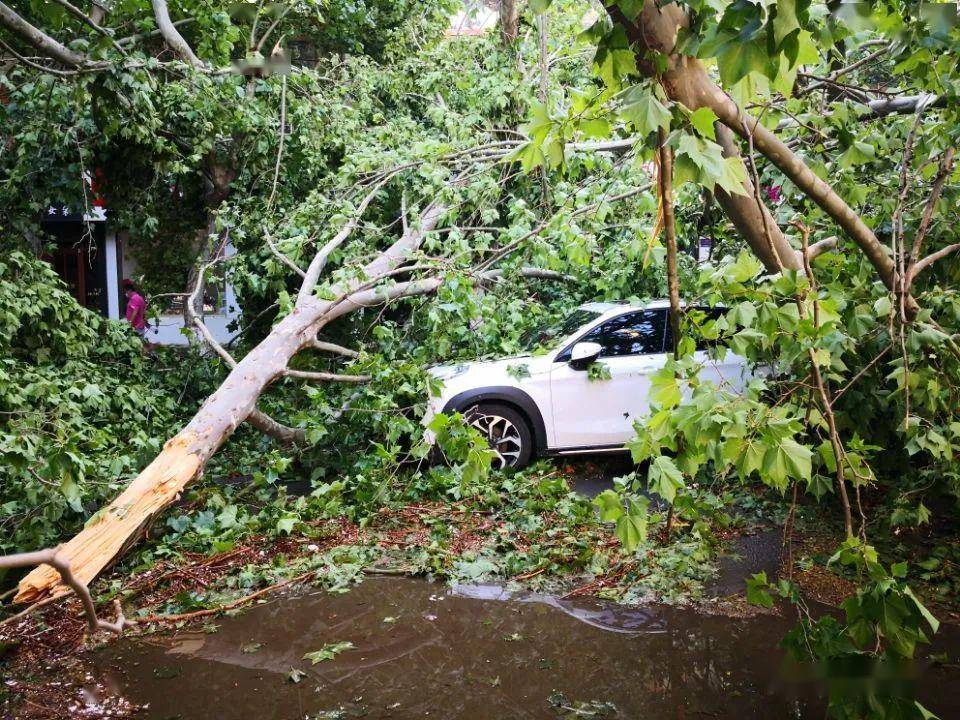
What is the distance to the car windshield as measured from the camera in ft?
24.2

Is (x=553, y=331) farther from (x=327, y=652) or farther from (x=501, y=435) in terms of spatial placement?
(x=327, y=652)

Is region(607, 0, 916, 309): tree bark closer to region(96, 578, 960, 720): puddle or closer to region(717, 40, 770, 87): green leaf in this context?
region(717, 40, 770, 87): green leaf

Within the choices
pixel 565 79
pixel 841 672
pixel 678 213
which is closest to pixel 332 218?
pixel 678 213

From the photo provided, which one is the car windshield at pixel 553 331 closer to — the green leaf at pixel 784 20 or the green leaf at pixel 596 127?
the green leaf at pixel 596 127

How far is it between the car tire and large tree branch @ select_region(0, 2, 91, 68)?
5322 mm

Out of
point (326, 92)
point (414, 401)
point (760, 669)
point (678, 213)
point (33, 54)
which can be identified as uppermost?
point (33, 54)

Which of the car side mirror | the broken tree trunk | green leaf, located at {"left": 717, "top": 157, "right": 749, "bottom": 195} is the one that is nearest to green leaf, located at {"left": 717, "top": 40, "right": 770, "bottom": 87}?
green leaf, located at {"left": 717, "top": 157, "right": 749, "bottom": 195}

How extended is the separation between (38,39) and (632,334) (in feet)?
20.6

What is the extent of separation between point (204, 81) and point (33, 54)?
320 cm

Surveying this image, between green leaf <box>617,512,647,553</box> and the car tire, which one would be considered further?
the car tire

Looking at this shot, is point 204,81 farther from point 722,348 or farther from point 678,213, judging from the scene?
point 722,348

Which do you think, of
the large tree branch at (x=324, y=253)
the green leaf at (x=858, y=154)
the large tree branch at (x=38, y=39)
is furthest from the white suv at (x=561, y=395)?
the large tree branch at (x=38, y=39)

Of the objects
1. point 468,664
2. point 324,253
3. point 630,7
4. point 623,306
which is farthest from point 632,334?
point 630,7

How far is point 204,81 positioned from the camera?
29.1 ft
